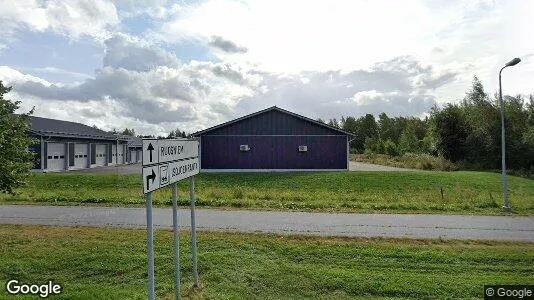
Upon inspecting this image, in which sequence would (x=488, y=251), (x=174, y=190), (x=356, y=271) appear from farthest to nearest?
(x=488, y=251) → (x=356, y=271) → (x=174, y=190)

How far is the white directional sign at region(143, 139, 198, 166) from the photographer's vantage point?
427cm

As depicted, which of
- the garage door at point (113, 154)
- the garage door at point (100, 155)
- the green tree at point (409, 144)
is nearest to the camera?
the garage door at point (100, 155)

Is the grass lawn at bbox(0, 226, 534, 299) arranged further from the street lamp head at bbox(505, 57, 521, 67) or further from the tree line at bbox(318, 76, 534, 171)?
the tree line at bbox(318, 76, 534, 171)

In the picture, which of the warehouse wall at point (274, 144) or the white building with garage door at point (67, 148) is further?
the white building with garage door at point (67, 148)

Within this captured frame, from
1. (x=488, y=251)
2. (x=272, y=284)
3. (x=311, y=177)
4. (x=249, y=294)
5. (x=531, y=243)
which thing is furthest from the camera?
(x=311, y=177)

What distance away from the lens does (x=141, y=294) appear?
19.1ft

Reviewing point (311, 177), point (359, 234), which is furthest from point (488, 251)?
point (311, 177)

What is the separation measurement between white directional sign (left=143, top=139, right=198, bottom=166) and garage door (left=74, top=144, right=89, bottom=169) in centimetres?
3663

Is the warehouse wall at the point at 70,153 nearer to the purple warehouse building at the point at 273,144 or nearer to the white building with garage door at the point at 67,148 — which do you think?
the white building with garage door at the point at 67,148

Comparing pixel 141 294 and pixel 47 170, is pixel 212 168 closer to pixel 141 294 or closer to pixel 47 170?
pixel 47 170

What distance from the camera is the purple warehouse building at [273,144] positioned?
31.5m

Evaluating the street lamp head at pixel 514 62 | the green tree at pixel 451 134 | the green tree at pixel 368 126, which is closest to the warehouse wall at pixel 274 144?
the street lamp head at pixel 514 62

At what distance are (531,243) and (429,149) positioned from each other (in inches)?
1705

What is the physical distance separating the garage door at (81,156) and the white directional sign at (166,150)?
3663 centimetres
